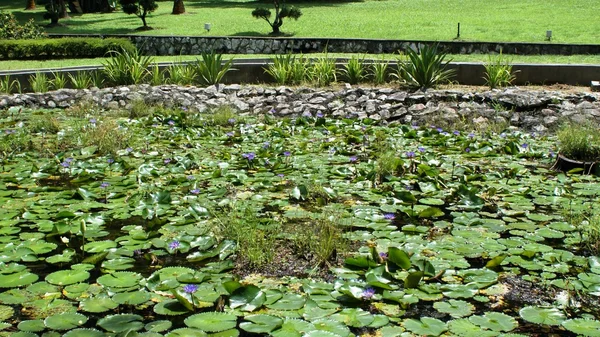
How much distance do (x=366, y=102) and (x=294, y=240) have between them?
18.6ft

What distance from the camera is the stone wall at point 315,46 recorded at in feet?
42.4

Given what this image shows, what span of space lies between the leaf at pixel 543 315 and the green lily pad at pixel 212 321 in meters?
1.44

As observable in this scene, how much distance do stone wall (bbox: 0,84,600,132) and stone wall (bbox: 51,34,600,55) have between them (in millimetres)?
2341

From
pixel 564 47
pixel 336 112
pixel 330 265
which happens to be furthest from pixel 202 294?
pixel 564 47

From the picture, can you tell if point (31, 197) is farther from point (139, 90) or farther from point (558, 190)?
point (139, 90)

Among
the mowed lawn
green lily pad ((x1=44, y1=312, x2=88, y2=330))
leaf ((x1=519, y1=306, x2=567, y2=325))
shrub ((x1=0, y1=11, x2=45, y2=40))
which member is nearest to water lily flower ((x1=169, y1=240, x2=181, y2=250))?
green lily pad ((x1=44, y1=312, x2=88, y2=330))

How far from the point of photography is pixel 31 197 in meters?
5.52

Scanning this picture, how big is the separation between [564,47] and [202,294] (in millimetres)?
10883

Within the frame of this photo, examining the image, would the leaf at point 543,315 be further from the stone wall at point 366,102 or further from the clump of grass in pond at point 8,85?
the clump of grass in pond at point 8,85

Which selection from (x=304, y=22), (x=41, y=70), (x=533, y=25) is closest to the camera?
(x=41, y=70)

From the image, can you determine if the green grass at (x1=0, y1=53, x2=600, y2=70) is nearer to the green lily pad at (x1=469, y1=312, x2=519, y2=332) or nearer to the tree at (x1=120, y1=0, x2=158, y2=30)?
the tree at (x1=120, y1=0, x2=158, y2=30)

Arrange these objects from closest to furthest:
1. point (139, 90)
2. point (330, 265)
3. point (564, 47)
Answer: point (330, 265)
point (139, 90)
point (564, 47)

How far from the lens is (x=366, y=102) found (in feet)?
32.7

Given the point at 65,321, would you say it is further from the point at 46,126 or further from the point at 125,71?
the point at 125,71
